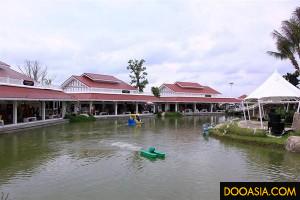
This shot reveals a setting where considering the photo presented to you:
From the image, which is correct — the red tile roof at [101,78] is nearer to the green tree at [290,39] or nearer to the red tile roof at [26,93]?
the red tile roof at [26,93]

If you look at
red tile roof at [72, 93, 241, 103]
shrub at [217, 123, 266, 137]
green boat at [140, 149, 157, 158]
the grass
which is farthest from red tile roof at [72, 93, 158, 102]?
green boat at [140, 149, 157, 158]

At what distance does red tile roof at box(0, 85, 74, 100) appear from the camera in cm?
2688

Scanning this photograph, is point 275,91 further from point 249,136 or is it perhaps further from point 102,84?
point 102,84

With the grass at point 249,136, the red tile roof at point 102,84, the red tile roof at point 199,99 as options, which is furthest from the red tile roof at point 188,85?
the grass at point 249,136

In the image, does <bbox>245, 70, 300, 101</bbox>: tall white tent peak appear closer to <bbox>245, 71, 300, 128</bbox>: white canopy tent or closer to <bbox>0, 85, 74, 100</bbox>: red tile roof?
<bbox>245, 71, 300, 128</bbox>: white canopy tent

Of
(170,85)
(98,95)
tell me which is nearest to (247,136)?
(98,95)

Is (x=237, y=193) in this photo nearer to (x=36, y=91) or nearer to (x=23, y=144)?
(x=23, y=144)

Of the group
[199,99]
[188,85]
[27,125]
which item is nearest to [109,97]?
[27,125]

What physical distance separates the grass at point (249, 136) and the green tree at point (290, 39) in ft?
27.5

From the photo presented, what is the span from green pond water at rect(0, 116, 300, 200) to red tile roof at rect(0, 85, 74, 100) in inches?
321

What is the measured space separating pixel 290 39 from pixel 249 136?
34.2 ft

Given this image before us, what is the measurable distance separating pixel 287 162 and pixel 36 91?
25.3 metres

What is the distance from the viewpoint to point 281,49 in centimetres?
2759

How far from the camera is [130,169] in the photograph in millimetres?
12922
